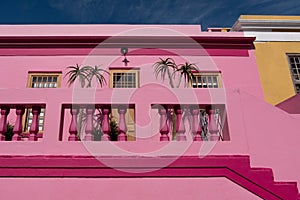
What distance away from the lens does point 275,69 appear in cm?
902

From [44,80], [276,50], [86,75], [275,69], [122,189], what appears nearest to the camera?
[122,189]

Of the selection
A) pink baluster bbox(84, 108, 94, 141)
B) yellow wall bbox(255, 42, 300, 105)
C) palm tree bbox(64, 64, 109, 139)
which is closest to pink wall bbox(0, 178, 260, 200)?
pink baluster bbox(84, 108, 94, 141)

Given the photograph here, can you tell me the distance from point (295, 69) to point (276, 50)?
803 mm

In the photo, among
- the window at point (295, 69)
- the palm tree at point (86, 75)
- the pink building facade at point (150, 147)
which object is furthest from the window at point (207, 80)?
the pink building facade at point (150, 147)

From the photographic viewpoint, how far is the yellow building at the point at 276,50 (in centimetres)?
882

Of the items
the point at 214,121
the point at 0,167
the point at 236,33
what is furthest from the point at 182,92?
the point at 236,33

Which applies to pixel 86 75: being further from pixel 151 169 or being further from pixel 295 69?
pixel 295 69

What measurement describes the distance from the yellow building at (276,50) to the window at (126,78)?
3636mm

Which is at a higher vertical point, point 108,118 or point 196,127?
point 108,118

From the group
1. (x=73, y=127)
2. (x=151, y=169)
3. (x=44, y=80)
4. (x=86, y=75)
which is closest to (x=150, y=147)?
(x=151, y=169)

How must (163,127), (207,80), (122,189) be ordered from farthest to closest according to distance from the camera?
(207,80)
(163,127)
(122,189)

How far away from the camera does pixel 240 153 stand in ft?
11.7

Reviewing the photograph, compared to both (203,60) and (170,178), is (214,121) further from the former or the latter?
(203,60)

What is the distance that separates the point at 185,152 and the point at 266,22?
7.41m
